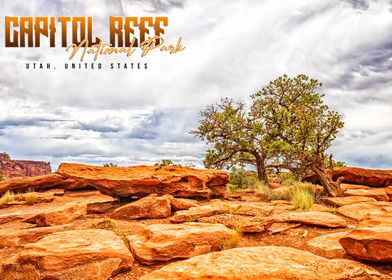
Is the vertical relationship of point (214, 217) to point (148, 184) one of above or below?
below

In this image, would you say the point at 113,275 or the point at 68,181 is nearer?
the point at 113,275

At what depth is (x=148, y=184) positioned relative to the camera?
1373 centimetres

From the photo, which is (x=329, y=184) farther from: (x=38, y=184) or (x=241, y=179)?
(x=38, y=184)

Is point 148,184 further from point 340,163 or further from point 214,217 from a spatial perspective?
point 340,163

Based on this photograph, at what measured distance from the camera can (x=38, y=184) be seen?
20281mm

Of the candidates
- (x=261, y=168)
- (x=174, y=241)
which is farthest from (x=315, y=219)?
(x=261, y=168)

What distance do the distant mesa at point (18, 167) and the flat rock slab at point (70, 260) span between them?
7242cm

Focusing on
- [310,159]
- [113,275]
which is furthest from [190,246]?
[310,159]

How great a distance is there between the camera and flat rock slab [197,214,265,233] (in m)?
9.52

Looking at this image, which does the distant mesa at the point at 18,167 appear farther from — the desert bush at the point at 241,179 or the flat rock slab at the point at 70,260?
the flat rock slab at the point at 70,260

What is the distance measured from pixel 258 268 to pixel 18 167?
83.0 metres

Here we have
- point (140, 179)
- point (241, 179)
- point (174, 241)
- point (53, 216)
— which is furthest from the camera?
point (241, 179)

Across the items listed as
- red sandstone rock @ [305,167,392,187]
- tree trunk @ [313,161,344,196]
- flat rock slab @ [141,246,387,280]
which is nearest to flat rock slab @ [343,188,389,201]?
tree trunk @ [313,161,344,196]

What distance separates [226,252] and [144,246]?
97.3 inches
